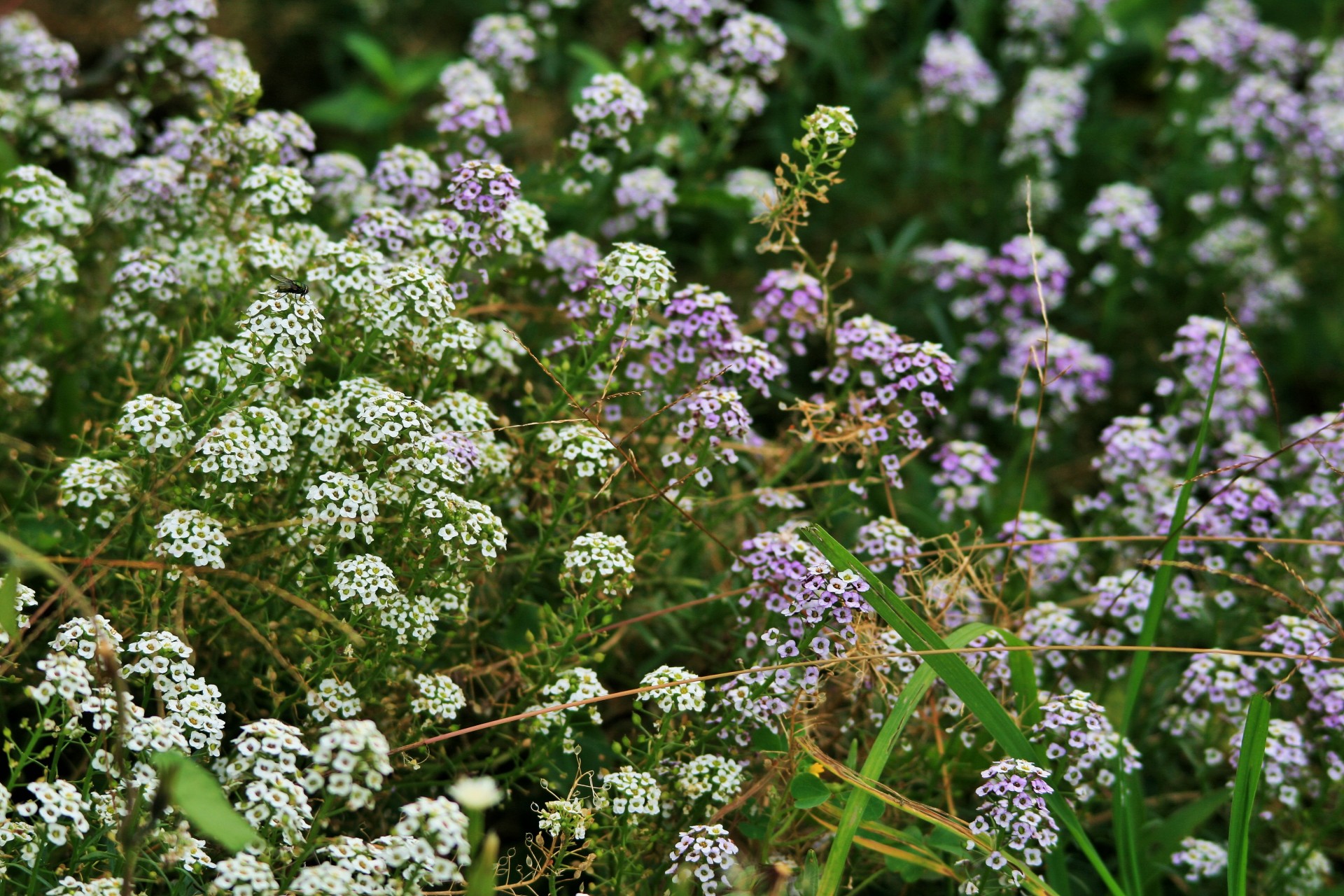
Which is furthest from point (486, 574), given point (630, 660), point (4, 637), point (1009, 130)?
point (1009, 130)

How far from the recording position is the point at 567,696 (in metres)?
3.60

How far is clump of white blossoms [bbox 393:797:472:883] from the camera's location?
2641 mm

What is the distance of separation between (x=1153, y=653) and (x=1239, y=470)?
753mm

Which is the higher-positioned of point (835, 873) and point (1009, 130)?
point (1009, 130)

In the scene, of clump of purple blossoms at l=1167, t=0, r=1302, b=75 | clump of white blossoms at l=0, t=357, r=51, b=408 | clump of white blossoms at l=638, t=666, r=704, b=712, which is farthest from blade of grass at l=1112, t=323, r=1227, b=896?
clump of white blossoms at l=0, t=357, r=51, b=408

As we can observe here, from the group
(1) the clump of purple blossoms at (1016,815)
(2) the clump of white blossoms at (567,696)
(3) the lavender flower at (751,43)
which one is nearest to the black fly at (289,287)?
(2) the clump of white blossoms at (567,696)

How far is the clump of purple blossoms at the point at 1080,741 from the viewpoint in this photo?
364cm

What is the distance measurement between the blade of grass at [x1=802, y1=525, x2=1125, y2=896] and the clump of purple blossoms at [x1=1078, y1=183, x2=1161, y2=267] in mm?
2946

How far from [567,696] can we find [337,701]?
2.07ft

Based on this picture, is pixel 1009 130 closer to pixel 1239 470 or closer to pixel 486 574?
pixel 1239 470

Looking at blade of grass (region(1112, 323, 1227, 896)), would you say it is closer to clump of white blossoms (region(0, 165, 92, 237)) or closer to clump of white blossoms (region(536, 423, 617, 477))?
clump of white blossoms (region(536, 423, 617, 477))

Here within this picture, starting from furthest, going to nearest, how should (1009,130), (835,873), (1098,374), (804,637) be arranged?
(1009,130) → (1098,374) → (804,637) → (835,873)

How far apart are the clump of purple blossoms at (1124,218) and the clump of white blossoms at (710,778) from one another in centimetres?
340

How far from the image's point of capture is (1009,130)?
21.6ft
